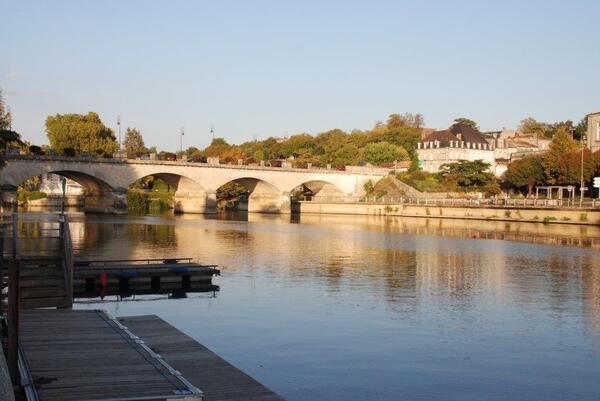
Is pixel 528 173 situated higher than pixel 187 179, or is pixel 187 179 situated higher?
pixel 528 173

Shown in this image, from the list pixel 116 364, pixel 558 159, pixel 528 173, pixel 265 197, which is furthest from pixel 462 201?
pixel 116 364

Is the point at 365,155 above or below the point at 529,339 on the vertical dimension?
above

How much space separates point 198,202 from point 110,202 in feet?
45.2

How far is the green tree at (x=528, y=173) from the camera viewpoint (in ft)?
322

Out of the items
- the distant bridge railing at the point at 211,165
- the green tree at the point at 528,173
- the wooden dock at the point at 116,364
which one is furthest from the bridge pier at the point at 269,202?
the wooden dock at the point at 116,364

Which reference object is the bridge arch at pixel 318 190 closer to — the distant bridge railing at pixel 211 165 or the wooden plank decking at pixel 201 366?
the distant bridge railing at pixel 211 165

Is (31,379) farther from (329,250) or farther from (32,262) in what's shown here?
(329,250)

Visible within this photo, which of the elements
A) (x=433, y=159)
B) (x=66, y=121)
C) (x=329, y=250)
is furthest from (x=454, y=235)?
(x=66, y=121)

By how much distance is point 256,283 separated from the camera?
3055 cm

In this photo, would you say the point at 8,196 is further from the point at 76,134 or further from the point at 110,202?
the point at 76,134

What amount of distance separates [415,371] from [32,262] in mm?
11420

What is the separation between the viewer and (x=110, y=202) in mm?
92188

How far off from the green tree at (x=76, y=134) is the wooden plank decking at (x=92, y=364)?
110389 millimetres

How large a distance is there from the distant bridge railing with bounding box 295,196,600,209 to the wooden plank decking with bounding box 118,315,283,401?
69091 millimetres
